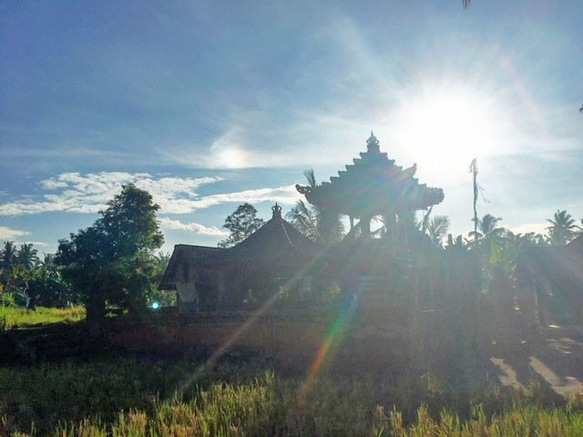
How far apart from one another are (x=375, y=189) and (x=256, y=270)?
5.20 m

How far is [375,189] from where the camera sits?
15758 millimetres

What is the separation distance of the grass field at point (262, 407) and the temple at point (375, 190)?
7.54 metres

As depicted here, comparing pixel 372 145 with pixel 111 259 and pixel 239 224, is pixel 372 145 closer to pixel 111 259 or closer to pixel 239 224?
pixel 111 259

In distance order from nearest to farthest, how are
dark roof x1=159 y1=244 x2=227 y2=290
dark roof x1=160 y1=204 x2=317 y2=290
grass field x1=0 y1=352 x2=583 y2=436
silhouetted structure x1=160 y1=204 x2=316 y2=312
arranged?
grass field x1=0 y1=352 x2=583 y2=436 → dark roof x1=160 y1=204 x2=317 y2=290 → silhouetted structure x1=160 y1=204 x2=316 y2=312 → dark roof x1=159 y1=244 x2=227 y2=290

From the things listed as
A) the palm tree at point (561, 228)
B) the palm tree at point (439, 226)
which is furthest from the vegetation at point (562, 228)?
the palm tree at point (439, 226)

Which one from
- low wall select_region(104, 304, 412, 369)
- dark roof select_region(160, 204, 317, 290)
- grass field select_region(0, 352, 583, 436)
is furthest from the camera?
dark roof select_region(160, 204, 317, 290)

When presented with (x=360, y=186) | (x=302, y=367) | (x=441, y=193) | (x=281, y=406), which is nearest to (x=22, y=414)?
(x=281, y=406)

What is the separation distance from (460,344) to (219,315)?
6.85 m

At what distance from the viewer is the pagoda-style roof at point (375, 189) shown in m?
15.6

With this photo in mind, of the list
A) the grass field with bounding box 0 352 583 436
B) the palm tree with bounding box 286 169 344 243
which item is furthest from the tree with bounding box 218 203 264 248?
the grass field with bounding box 0 352 583 436

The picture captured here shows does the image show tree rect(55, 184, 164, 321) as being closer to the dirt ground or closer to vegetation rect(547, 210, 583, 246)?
the dirt ground

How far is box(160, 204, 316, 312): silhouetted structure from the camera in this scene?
Answer: 15133 millimetres

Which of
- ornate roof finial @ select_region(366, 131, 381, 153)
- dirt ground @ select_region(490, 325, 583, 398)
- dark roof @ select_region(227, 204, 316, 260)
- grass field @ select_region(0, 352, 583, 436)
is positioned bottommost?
dirt ground @ select_region(490, 325, 583, 398)

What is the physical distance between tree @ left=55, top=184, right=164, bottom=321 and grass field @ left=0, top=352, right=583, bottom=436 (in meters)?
8.24
